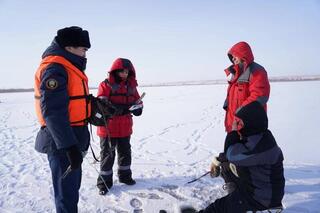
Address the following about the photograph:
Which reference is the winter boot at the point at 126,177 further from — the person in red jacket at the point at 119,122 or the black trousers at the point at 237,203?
the black trousers at the point at 237,203

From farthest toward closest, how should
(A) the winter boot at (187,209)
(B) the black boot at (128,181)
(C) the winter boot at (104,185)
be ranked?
(B) the black boot at (128,181) → (C) the winter boot at (104,185) → (A) the winter boot at (187,209)

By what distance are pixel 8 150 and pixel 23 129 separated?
3.29m

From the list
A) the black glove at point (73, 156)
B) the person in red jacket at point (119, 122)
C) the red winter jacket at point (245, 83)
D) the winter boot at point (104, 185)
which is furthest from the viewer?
the person in red jacket at point (119, 122)

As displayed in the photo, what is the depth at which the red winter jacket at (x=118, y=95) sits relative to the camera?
406 cm

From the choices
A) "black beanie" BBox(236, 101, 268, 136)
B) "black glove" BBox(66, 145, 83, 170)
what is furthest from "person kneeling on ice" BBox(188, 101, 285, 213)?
"black glove" BBox(66, 145, 83, 170)

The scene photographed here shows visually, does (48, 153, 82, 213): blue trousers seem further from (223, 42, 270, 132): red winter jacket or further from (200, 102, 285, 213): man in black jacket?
(223, 42, 270, 132): red winter jacket

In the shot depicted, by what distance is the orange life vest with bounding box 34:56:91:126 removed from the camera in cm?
247

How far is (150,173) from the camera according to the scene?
15.5ft

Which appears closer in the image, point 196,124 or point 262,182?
point 262,182

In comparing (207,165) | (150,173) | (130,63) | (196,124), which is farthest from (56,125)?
(196,124)

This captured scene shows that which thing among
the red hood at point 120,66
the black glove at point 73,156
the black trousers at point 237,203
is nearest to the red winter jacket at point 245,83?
the black trousers at point 237,203

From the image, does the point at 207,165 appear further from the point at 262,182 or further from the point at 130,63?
the point at 262,182

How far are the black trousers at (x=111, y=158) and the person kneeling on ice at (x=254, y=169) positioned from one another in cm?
189

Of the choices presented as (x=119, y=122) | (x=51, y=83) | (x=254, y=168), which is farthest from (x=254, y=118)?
(x=119, y=122)
